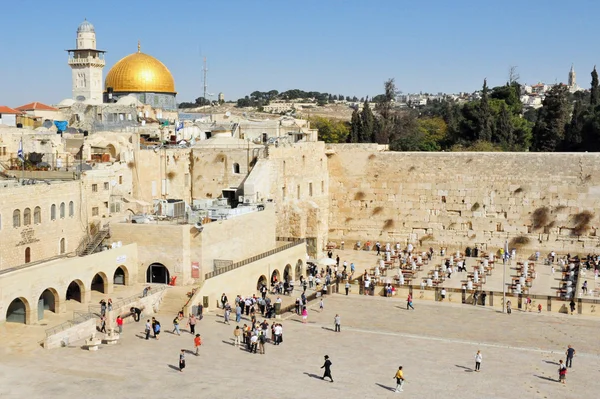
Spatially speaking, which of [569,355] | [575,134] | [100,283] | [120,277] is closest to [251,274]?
[120,277]

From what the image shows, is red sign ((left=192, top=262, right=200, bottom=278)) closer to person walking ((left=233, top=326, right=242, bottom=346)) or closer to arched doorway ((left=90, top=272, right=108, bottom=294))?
arched doorway ((left=90, top=272, right=108, bottom=294))

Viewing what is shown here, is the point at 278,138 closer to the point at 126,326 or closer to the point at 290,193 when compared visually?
the point at 290,193

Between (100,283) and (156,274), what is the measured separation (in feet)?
→ 5.92

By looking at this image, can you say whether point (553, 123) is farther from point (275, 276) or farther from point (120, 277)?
point (120, 277)

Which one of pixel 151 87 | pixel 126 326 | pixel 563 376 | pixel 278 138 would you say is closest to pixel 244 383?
pixel 126 326

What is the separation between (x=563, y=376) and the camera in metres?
18.1

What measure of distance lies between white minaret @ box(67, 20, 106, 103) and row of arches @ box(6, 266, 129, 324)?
27494 millimetres

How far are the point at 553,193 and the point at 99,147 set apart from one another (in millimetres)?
19758

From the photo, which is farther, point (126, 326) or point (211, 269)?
point (211, 269)

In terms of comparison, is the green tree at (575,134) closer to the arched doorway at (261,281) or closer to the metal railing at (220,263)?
the arched doorway at (261,281)

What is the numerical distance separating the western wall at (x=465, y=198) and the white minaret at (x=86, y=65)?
20.0m

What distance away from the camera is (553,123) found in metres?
45.1

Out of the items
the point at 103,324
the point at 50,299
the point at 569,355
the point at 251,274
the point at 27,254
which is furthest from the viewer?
the point at 251,274

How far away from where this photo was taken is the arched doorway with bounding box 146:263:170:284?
25.6m
